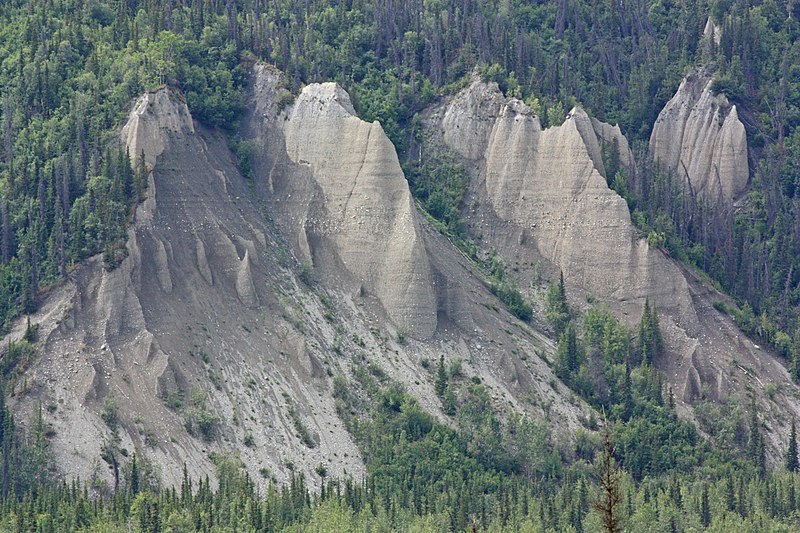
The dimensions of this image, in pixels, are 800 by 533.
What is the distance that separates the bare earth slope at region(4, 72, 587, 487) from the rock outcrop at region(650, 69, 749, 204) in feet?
81.8

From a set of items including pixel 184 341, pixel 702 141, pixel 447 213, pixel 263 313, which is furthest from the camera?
pixel 702 141

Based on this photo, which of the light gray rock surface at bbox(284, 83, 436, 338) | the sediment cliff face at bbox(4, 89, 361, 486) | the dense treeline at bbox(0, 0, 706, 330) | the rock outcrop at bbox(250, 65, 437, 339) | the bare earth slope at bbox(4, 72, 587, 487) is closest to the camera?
the sediment cliff face at bbox(4, 89, 361, 486)

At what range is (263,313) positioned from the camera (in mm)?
138625

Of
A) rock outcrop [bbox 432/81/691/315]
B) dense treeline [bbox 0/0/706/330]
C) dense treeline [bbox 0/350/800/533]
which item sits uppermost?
dense treeline [bbox 0/0/706/330]

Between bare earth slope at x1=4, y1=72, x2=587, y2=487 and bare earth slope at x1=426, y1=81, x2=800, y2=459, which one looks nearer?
bare earth slope at x1=4, y1=72, x2=587, y2=487

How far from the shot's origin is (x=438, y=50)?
156875mm

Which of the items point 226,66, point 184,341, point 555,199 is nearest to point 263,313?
point 184,341

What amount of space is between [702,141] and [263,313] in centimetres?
4207

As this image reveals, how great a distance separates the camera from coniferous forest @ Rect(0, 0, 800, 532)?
123m

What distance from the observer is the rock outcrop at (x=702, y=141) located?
165m

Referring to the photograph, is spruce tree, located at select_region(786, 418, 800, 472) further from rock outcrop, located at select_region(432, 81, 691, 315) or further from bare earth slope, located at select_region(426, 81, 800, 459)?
rock outcrop, located at select_region(432, 81, 691, 315)

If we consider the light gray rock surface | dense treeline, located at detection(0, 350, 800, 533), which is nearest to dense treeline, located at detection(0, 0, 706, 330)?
the light gray rock surface

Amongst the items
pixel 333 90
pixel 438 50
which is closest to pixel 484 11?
pixel 438 50

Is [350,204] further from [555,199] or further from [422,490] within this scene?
[422,490]
